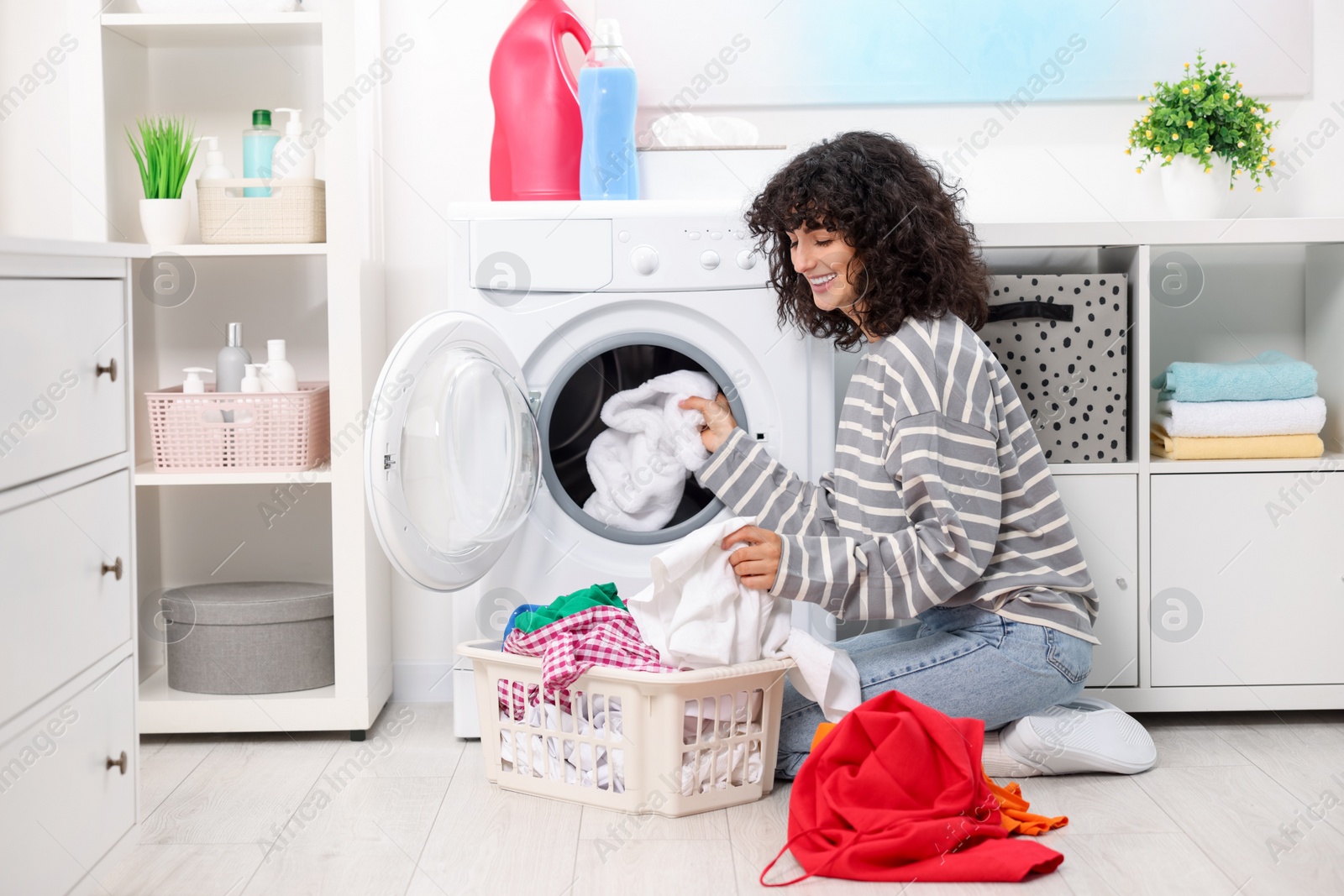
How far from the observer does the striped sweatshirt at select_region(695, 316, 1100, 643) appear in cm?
155

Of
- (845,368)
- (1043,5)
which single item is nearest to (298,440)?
(845,368)

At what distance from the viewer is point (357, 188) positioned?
1892 mm

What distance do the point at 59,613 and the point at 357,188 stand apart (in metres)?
0.96

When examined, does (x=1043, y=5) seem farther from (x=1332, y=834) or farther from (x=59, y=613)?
(x=59, y=613)

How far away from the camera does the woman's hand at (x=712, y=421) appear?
1.80m

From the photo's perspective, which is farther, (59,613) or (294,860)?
(294,860)

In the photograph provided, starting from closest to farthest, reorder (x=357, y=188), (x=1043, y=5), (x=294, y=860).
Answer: (x=294, y=860)
(x=357, y=188)
(x=1043, y=5)

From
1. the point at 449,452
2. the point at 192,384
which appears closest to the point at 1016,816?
the point at 449,452

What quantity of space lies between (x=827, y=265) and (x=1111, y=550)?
0.73 meters

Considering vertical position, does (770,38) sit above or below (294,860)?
above

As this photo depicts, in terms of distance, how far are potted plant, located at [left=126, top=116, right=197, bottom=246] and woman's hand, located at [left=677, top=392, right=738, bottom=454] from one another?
0.91 meters

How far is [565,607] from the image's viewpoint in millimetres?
1687

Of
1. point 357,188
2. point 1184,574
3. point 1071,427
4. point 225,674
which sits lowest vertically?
point 225,674

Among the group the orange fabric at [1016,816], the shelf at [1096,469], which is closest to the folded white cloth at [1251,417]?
the shelf at [1096,469]
